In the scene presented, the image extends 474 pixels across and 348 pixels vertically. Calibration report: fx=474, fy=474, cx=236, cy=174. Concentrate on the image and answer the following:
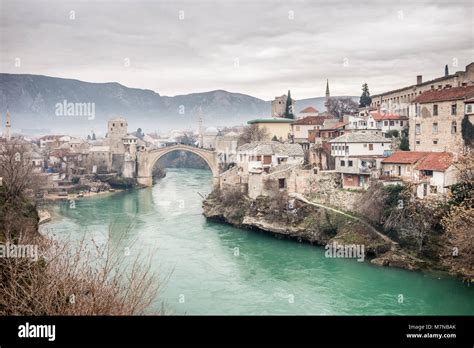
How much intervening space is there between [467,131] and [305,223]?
11.6 feet

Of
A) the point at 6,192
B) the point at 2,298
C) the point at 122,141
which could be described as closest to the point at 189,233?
the point at 6,192

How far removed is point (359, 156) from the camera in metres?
10.0

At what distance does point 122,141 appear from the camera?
22141 mm

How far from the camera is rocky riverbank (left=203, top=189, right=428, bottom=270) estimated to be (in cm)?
807

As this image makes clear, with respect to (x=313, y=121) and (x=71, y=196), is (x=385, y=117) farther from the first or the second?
(x=71, y=196)

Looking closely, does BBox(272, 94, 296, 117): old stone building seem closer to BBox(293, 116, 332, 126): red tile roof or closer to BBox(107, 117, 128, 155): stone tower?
BBox(293, 116, 332, 126): red tile roof

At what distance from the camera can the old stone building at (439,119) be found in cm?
904

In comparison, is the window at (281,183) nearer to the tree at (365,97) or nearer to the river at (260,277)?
the river at (260,277)

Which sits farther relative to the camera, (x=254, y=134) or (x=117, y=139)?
(x=117, y=139)

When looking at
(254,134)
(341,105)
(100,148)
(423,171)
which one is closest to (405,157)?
(423,171)

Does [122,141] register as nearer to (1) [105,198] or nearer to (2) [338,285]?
(1) [105,198]

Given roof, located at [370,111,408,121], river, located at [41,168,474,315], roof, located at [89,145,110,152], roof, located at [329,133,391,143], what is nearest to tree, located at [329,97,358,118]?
roof, located at [370,111,408,121]

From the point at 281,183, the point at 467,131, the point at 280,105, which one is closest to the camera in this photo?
the point at 467,131

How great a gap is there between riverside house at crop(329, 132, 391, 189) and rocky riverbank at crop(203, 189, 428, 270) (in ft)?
3.05
